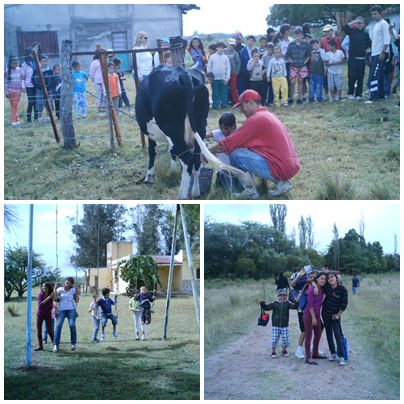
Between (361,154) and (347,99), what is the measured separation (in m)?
2.10

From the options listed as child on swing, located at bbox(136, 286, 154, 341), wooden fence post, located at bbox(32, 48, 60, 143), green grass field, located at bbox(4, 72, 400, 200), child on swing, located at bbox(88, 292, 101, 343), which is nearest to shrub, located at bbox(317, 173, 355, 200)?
green grass field, located at bbox(4, 72, 400, 200)

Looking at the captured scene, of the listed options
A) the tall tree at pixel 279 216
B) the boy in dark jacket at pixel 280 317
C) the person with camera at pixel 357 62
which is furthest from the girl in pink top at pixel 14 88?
the person with camera at pixel 357 62

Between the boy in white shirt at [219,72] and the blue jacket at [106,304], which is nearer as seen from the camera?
the blue jacket at [106,304]

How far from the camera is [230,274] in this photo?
8242mm

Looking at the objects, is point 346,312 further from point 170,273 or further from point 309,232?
point 170,273

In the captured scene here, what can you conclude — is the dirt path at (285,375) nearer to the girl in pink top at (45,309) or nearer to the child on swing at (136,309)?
the child on swing at (136,309)

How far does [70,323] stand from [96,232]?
1104 millimetres

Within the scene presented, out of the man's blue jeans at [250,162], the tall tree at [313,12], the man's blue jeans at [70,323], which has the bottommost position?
the man's blue jeans at [70,323]

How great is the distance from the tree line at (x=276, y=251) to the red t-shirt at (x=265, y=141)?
0.56 metres

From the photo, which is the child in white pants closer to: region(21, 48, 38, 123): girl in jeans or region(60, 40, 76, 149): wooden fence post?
region(60, 40, 76, 149): wooden fence post

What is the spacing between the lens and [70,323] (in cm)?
830

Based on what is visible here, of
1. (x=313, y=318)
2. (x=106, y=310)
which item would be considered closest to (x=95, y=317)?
(x=106, y=310)

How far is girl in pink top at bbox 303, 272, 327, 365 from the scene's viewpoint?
784 centimetres

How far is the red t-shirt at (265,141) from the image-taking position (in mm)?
8453
